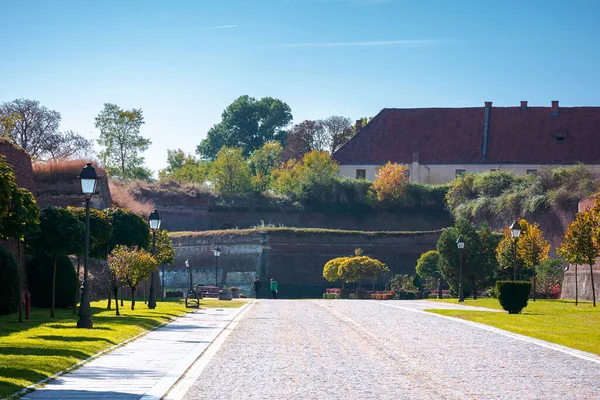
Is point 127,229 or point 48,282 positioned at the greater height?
point 127,229

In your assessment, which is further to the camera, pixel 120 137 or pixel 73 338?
pixel 120 137

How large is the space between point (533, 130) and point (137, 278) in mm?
60474

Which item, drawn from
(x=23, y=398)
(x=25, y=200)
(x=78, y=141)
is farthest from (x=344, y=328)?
(x=78, y=141)

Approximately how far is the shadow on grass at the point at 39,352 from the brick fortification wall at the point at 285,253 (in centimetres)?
5424

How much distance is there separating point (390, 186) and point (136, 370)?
6835 cm

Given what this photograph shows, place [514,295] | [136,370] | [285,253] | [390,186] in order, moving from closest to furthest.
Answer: [136,370]
[514,295]
[285,253]
[390,186]

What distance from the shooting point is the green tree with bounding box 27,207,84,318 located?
29594mm

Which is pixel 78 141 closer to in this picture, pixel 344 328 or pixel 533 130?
pixel 533 130

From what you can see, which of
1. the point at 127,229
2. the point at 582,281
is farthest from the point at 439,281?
the point at 127,229

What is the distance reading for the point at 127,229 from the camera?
39312 mm

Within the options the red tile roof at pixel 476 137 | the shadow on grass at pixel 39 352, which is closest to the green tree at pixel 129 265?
the shadow on grass at pixel 39 352

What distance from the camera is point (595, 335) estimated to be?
74.9 ft

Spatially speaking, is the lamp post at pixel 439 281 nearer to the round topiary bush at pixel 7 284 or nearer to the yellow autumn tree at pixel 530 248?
the yellow autumn tree at pixel 530 248

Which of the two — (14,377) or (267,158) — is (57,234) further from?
(267,158)
